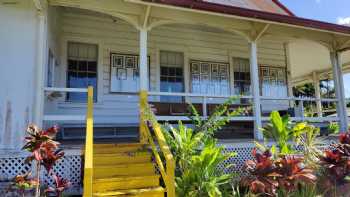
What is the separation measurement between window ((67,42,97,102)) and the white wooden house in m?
0.03

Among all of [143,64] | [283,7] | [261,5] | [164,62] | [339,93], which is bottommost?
[339,93]

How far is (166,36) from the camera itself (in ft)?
29.4

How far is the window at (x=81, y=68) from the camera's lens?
26.0 ft

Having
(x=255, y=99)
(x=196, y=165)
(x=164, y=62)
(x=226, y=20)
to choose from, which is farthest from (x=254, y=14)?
(x=196, y=165)

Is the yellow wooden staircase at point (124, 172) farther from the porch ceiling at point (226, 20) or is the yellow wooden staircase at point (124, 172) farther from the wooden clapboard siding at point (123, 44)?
the porch ceiling at point (226, 20)

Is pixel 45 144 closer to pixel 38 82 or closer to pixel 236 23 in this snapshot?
pixel 38 82

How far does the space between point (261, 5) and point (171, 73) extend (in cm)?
450

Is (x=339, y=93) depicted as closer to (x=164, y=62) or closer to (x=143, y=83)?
(x=164, y=62)

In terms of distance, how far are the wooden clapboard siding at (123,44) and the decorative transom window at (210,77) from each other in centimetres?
22

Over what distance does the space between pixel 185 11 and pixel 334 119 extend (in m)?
5.04

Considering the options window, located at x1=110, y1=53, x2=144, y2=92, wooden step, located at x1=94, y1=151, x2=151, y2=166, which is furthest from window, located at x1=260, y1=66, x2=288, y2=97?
wooden step, located at x1=94, y1=151, x2=151, y2=166

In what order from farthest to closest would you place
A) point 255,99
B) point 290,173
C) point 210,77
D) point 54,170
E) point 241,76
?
point 241,76 → point 210,77 → point 255,99 → point 54,170 → point 290,173

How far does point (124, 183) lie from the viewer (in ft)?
15.2

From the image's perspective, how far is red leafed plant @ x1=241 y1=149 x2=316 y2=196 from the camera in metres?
4.48
